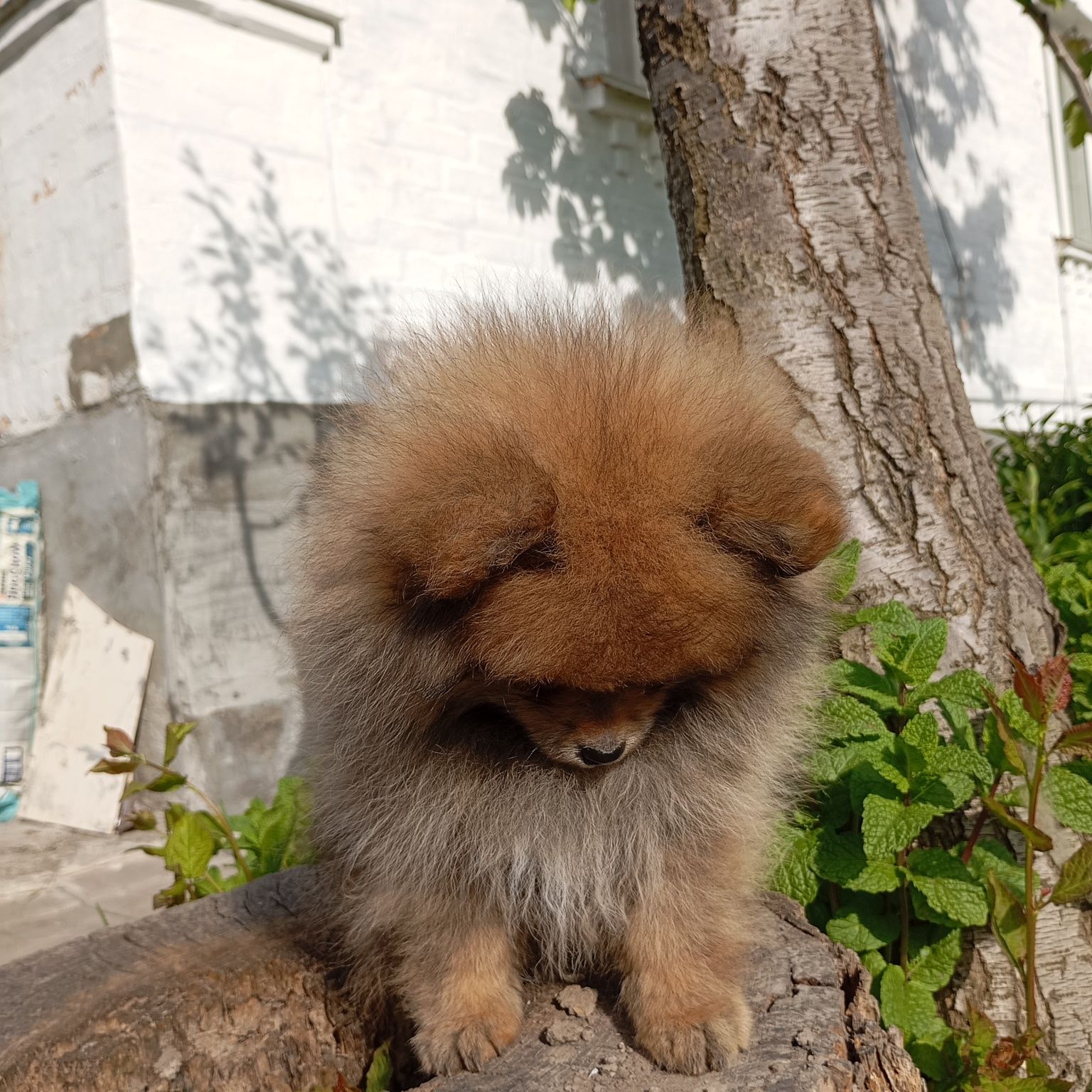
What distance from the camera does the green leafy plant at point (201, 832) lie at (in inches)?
88.6

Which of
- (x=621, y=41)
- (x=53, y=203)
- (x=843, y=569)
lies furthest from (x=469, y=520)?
(x=621, y=41)

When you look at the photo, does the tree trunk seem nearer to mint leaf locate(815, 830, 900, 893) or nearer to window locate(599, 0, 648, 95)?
mint leaf locate(815, 830, 900, 893)

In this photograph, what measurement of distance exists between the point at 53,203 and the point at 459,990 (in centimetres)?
369

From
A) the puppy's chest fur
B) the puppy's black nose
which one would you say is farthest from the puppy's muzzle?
the puppy's chest fur

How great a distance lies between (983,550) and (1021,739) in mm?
515

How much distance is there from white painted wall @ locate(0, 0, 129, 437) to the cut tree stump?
105 inches

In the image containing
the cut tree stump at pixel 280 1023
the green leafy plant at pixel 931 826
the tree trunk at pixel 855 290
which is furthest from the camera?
the tree trunk at pixel 855 290

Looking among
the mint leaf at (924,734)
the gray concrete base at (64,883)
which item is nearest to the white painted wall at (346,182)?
the gray concrete base at (64,883)

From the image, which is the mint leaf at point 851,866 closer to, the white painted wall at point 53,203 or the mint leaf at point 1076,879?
the mint leaf at point 1076,879

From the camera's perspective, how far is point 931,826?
1.98 m

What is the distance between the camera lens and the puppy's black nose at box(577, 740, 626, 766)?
129 cm

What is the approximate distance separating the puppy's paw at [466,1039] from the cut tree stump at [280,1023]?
0.11ft

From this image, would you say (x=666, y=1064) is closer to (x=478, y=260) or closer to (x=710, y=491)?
(x=710, y=491)

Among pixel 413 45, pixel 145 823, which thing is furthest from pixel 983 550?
pixel 413 45
